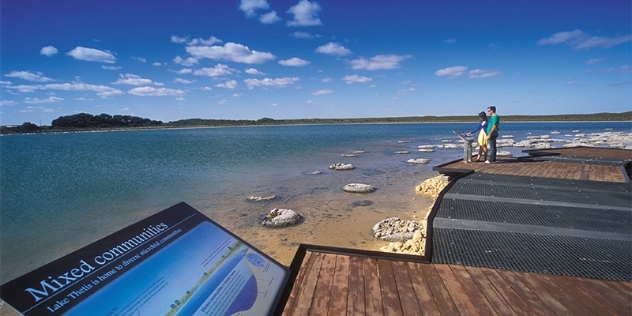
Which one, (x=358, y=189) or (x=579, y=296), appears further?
(x=358, y=189)

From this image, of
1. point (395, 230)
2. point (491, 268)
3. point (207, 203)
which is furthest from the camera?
point (207, 203)

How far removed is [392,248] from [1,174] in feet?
109

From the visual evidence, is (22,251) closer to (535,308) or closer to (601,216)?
(535,308)

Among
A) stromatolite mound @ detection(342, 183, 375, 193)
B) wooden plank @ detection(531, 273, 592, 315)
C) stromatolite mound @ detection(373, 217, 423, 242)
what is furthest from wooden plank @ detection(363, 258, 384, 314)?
stromatolite mound @ detection(342, 183, 375, 193)

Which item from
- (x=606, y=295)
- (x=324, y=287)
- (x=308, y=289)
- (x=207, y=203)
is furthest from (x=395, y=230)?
(x=207, y=203)

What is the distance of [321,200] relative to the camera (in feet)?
41.0

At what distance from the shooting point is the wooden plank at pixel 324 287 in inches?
114

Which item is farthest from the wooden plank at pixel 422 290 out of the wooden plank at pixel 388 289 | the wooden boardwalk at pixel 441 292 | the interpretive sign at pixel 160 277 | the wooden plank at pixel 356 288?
the interpretive sign at pixel 160 277

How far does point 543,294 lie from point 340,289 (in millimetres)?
2200

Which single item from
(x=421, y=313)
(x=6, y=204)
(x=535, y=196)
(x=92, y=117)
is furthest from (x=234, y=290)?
(x=92, y=117)

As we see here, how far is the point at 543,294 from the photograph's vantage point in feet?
10.1

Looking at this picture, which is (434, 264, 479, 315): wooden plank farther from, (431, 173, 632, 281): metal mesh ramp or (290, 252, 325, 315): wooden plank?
(290, 252, 325, 315): wooden plank

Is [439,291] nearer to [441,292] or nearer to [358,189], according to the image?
[441,292]

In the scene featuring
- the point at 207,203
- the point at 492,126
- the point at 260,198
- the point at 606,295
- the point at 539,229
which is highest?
the point at 492,126
